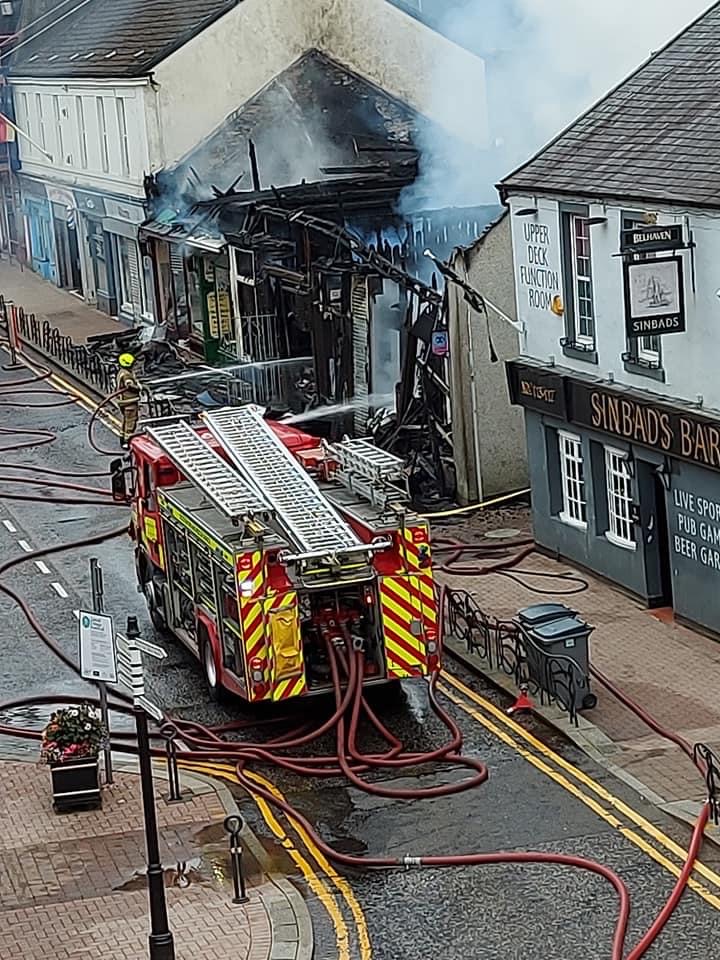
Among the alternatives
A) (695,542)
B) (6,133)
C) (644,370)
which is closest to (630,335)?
(644,370)

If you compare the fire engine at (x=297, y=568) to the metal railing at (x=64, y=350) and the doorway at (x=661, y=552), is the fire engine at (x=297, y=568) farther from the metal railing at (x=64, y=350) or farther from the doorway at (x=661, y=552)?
the metal railing at (x=64, y=350)

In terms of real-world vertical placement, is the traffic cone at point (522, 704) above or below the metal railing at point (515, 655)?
below

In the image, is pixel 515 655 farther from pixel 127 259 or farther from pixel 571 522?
pixel 127 259

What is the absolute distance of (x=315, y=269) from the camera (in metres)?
32.7

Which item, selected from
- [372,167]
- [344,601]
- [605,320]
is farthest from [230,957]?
[372,167]

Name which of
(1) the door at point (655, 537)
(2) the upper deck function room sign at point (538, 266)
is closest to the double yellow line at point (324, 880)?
(1) the door at point (655, 537)

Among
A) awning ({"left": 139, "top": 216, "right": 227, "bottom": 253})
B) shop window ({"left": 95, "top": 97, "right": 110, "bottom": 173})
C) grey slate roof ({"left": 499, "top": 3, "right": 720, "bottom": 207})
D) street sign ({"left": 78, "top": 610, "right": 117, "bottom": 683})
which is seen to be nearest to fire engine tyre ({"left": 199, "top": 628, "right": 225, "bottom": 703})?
street sign ({"left": 78, "top": 610, "right": 117, "bottom": 683})

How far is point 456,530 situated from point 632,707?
8486 mm

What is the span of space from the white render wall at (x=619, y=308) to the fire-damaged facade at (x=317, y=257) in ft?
13.4

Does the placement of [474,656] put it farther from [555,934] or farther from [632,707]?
[555,934]

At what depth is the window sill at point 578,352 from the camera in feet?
76.5

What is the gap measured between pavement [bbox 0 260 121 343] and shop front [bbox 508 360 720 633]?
2404 cm

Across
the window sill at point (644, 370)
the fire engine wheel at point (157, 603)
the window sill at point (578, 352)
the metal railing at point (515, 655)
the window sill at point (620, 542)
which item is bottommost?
the metal railing at point (515, 655)

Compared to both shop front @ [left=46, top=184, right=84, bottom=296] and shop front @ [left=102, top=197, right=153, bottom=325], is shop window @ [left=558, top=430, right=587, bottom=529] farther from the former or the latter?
shop front @ [left=46, top=184, right=84, bottom=296]
